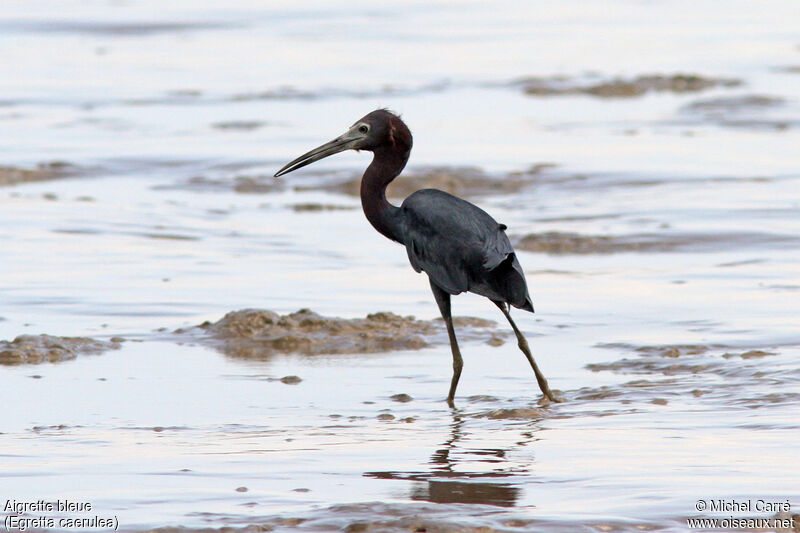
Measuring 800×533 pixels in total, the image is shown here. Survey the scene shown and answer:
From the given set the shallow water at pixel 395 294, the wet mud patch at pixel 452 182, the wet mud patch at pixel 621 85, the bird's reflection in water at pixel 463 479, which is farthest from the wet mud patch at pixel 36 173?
the bird's reflection in water at pixel 463 479

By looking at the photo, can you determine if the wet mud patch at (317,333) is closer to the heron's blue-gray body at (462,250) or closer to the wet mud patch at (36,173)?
the heron's blue-gray body at (462,250)

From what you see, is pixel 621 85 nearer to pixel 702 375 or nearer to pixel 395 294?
Result: pixel 395 294

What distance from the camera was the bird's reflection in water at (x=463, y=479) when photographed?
5.69 m

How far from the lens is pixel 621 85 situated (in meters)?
22.2

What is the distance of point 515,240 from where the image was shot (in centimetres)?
1248

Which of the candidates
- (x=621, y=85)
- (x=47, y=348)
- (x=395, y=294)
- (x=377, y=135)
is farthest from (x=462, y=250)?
(x=621, y=85)

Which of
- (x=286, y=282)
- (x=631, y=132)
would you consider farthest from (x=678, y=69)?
(x=286, y=282)

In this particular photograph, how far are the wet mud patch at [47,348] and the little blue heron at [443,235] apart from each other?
173 cm

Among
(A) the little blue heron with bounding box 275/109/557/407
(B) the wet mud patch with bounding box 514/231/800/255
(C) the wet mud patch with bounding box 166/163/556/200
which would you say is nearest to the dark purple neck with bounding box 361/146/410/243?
(A) the little blue heron with bounding box 275/109/557/407

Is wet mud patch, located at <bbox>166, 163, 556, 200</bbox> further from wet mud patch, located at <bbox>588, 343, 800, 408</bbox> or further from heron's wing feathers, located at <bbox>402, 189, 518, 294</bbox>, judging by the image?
heron's wing feathers, located at <bbox>402, 189, 518, 294</bbox>

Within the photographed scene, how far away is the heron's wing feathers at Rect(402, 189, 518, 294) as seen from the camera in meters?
7.66

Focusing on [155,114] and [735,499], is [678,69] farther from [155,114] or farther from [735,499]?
[735,499]

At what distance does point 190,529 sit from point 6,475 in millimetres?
1085

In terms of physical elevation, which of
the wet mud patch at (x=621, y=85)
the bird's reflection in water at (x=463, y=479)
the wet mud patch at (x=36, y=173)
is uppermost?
the wet mud patch at (x=621, y=85)
